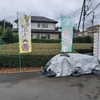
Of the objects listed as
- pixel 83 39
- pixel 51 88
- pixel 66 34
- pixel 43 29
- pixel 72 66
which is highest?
pixel 43 29

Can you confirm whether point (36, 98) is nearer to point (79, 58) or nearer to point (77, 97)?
point (77, 97)

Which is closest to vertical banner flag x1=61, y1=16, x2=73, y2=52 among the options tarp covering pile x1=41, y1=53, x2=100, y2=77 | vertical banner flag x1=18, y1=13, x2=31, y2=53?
tarp covering pile x1=41, y1=53, x2=100, y2=77

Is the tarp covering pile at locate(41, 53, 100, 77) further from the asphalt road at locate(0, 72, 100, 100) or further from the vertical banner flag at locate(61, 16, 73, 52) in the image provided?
the vertical banner flag at locate(61, 16, 73, 52)

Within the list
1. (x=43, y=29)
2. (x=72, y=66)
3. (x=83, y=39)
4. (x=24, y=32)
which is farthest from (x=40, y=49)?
(x=43, y=29)

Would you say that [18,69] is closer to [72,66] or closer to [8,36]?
[72,66]

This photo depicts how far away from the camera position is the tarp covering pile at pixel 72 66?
530cm

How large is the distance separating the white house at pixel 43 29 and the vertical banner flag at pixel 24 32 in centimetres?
2230

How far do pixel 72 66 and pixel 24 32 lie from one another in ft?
8.81

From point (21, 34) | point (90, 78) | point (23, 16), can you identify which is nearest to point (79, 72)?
point (90, 78)

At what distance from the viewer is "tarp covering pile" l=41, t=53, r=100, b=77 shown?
5.30 m

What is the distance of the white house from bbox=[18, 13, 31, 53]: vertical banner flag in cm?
2230

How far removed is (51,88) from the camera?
4000mm

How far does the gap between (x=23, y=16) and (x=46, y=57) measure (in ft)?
7.64

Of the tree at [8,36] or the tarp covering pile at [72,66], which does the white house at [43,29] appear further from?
the tarp covering pile at [72,66]
